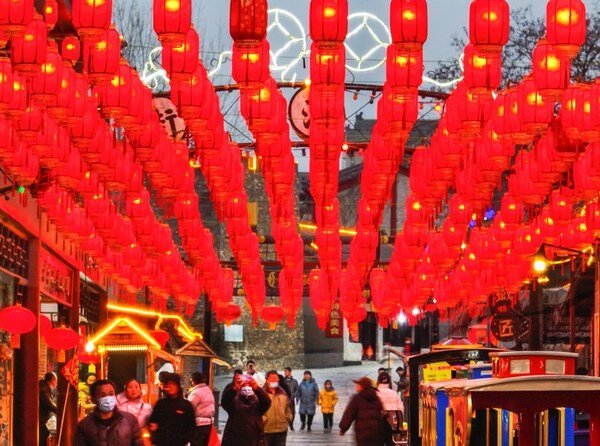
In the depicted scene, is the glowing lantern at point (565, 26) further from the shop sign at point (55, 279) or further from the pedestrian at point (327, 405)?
the pedestrian at point (327, 405)

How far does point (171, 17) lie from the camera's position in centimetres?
1577

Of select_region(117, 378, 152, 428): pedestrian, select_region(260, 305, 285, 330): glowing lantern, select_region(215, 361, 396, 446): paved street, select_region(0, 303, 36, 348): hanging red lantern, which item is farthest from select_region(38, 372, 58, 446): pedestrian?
select_region(260, 305, 285, 330): glowing lantern

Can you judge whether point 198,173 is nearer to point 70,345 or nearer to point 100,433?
point 70,345

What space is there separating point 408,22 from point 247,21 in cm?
173

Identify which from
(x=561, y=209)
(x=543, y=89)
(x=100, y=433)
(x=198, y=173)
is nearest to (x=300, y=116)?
(x=561, y=209)

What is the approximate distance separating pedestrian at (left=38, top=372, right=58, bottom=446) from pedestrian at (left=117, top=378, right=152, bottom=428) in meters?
7.56

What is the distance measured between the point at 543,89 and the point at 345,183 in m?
49.6

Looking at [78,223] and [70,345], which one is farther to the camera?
[78,223]

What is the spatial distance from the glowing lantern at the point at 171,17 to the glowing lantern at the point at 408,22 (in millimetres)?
2194

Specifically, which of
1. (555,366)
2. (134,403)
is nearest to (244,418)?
(134,403)

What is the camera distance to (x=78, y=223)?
2720 centimetres

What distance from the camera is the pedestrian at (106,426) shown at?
1430 cm

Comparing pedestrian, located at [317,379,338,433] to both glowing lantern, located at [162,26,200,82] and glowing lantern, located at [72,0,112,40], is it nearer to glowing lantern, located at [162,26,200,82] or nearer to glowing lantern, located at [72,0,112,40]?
glowing lantern, located at [162,26,200,82]

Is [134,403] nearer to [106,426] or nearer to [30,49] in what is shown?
[106,426]
